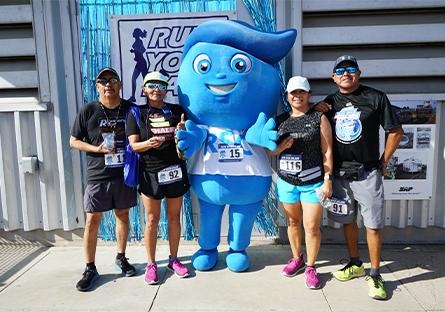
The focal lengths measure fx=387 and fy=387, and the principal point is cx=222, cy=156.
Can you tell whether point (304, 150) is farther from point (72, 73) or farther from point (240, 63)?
point (72, 73)

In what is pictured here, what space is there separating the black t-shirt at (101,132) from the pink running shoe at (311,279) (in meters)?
1.88

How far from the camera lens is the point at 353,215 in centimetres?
343

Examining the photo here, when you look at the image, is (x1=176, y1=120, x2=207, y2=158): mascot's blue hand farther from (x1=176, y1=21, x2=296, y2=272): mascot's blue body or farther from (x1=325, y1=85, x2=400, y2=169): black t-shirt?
(x1=325, y1=85, x2=400, y2=169): black t-shirt

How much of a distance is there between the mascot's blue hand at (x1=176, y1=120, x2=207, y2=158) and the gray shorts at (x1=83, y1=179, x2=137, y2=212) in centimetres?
67

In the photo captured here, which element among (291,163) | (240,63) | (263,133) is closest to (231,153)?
(263,133)

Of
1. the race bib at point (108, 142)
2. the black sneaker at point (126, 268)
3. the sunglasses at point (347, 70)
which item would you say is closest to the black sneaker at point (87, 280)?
the black sneaker at point (126, 268)

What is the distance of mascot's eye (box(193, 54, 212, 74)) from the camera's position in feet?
11.1

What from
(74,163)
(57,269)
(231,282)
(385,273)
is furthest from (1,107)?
(385,273)

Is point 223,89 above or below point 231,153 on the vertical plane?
above

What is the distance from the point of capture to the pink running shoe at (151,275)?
11.3 ft

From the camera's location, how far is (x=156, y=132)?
3258mm

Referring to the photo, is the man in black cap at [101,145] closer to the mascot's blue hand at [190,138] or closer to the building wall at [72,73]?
the mascot's blue hand at [190,138]

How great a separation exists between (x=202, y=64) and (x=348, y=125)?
1.36 m

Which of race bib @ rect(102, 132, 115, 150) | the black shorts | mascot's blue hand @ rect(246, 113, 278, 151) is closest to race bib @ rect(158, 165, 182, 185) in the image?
the black shorts
